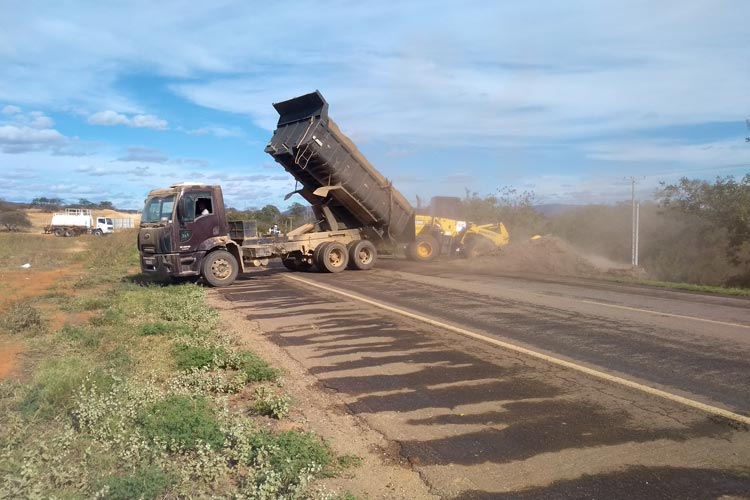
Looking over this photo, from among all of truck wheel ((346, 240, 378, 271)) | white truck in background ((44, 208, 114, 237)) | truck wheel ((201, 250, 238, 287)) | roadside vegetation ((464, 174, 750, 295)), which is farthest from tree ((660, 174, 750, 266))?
white truck in background ((44, 208, 114, 237))

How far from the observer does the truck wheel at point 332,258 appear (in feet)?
63.1

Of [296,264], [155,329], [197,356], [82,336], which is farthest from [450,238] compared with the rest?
[197,356]

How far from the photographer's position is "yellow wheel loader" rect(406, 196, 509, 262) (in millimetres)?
23969

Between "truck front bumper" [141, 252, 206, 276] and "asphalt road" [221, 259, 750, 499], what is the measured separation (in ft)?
10.7

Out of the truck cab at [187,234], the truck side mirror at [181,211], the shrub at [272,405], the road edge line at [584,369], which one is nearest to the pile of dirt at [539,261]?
the truck cab at [187,234]

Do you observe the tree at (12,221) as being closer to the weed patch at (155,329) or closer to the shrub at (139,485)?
the weed patch at (155,329)

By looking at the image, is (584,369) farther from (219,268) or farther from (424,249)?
(424,249)

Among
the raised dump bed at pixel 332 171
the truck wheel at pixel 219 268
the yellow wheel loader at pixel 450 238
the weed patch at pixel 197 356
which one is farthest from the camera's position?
the yellow wheel loader at pixel 450 238

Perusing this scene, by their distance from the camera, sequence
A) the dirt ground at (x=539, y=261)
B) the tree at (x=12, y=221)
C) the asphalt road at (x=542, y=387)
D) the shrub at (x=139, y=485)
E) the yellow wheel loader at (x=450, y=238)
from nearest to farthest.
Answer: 1. the shrub at (x=139, y=485)
2. the asphalt road at (x=542, y=387)
3. the dirt ground at (x=539, y=261)
4. the yellow wheel loader at (x=450, y=238)
5. the tree at (x=12, y=221)

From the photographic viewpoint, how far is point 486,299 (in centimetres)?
1280

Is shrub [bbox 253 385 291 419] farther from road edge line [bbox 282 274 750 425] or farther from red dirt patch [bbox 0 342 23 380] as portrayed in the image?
red dirt patch [bbox 0 342 23 380]

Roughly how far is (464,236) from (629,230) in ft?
43.2

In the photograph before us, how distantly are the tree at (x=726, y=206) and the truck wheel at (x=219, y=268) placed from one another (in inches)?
791

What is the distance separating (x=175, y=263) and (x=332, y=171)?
5.71 metres
